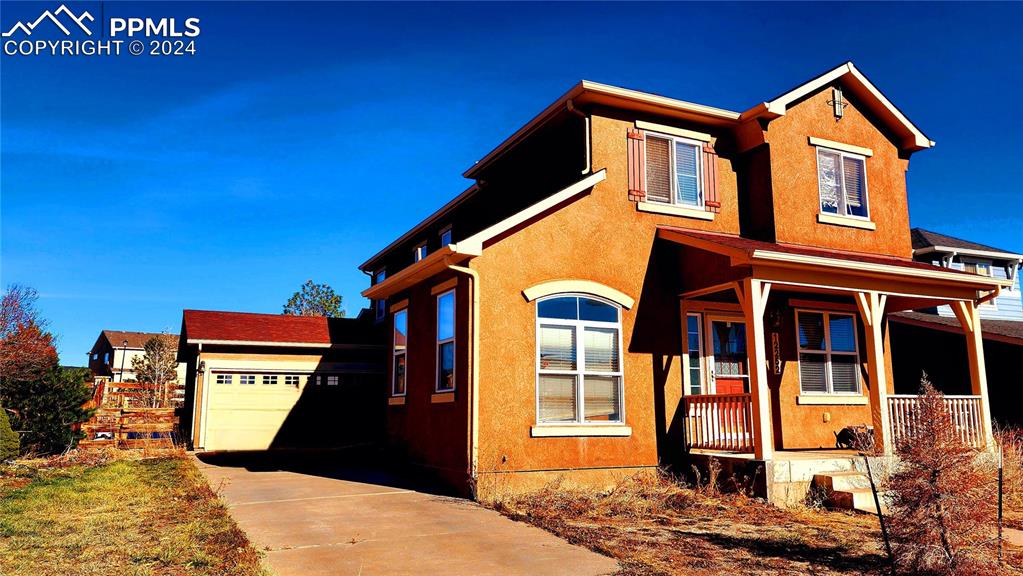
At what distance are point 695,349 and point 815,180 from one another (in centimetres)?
404

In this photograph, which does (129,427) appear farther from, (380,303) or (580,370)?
(580,370)

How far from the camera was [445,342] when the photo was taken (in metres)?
12.0

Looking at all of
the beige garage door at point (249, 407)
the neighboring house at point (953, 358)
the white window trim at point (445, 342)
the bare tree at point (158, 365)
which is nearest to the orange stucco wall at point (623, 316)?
the white window trim at point (445, 342)

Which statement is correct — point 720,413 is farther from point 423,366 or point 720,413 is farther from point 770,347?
point 423,366

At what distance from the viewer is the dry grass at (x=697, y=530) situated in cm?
682

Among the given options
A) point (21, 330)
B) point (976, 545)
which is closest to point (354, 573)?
point (976, 545)

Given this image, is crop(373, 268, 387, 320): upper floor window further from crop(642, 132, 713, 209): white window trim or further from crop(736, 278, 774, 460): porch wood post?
crop(736, 278, 774, 460): porch wood post


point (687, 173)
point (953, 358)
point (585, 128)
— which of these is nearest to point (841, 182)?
point (687, 173)

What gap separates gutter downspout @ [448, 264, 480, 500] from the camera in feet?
33.9

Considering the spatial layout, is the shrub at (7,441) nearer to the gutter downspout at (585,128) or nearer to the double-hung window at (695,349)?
the gutter downspout at (585,128)

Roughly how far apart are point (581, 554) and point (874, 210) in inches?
408

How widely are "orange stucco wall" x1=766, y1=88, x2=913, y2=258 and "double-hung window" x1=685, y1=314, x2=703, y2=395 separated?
2.15 metres

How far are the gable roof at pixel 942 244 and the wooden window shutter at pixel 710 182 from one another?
16069 mm

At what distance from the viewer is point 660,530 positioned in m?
8.45
